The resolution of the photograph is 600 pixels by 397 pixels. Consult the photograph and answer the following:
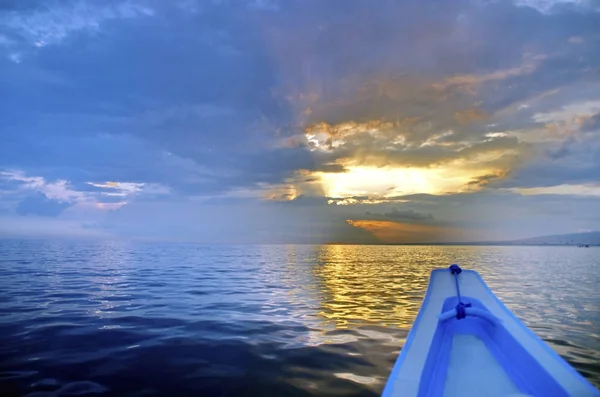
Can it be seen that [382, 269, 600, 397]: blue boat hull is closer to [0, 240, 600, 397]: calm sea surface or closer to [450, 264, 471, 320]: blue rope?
[450, 264, 471, 320]: blue rope

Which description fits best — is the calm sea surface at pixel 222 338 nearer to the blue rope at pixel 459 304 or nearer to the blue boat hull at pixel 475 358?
the blue boat hull at pixel 475 358

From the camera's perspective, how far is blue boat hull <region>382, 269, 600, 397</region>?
4168 mm

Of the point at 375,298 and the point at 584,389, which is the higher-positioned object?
the point at 584,389

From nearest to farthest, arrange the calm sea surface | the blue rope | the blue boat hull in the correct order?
1. the blue boat hull
2. the blue rope
3. the calm sea surface

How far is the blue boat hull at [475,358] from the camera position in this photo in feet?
13.7

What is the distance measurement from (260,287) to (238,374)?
14.1m

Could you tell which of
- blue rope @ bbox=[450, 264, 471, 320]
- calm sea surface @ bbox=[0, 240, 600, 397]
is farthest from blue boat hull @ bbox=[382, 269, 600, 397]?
calm sea surface @ bbox=[0, 240, 600, 397]

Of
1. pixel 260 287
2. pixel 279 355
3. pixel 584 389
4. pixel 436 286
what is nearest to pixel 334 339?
pixel 279 355

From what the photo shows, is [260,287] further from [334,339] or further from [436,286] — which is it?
[436,286]

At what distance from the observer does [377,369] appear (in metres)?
8.02

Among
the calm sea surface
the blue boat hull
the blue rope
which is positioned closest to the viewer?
the blue boat hull

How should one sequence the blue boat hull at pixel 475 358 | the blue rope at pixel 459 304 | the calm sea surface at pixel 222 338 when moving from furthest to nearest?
the calm sea surface at pixel 222 338, the blue rope at pixel 459 304, the blue boat hull at pixel 475 358

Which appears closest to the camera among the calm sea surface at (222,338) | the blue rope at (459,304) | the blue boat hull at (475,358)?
the blue boat hull at (475,358)

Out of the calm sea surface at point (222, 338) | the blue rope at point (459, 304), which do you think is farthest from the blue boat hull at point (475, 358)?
the calm sea surface at point (222, 338)
